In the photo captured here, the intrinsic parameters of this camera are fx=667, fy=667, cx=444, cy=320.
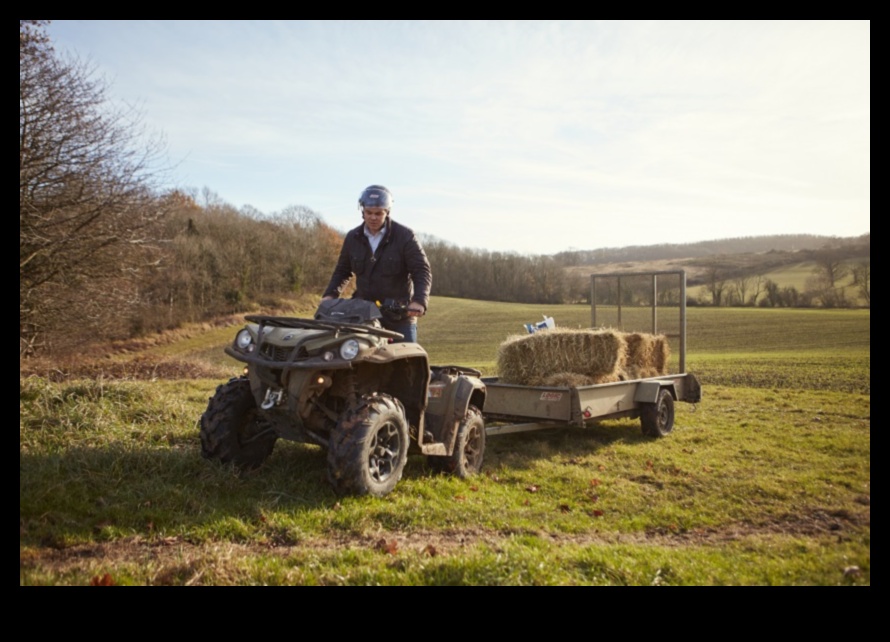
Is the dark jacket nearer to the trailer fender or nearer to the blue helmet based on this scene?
the blue helmet

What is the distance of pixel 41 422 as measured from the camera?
657 cm

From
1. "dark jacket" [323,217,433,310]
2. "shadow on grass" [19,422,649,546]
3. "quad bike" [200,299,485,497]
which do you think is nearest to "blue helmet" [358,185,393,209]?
"dark jacket" [323,217,433,310]

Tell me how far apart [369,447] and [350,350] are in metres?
0.76

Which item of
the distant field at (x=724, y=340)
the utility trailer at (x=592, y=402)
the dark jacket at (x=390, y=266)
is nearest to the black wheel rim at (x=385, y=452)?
the dark jacket at (x=390, y=266)

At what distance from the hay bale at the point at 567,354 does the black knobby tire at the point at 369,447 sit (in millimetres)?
3492

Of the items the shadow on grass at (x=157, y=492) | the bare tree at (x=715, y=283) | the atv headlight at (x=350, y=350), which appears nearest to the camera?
the shadow on grass at (x=157, y=492)

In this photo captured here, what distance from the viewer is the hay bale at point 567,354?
340 inches

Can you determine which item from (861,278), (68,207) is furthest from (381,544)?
(68,207)

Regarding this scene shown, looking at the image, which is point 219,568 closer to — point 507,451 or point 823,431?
point 507,451

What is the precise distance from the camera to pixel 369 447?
5105 mm

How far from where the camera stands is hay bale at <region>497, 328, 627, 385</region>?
28.4ft

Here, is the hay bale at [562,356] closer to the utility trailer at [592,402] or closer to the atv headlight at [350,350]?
the utility trailer at [592,402]

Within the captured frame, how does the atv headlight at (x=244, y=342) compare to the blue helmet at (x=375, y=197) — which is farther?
the blue helmet at (x=375, y=197)

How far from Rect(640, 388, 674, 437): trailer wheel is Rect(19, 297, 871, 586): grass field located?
0.67 ft
